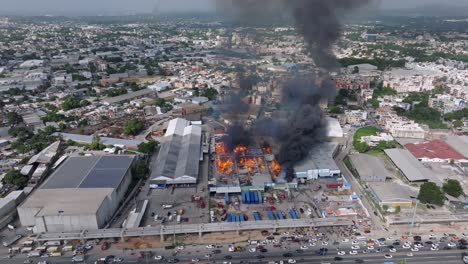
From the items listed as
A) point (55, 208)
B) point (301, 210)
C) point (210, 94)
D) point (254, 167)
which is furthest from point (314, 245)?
point (210, 94)

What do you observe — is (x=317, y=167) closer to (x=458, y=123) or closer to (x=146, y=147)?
(x=146, y=147)

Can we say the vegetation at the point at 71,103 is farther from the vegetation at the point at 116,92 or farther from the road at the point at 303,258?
the road at the point at 303,258

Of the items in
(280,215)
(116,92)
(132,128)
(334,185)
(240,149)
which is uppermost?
(240,149)

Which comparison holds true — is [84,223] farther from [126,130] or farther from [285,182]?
[126,130]

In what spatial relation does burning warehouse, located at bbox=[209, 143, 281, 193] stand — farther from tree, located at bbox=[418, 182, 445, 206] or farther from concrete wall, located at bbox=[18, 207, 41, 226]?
concrete wall, located at bbox=[18, 207, 41, 226]

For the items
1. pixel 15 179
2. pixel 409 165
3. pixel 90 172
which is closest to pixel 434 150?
pixel 409 165

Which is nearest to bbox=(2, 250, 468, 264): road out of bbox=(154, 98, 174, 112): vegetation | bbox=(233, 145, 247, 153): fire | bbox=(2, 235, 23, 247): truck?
bbox=(2, 235, 23, 247): truck
